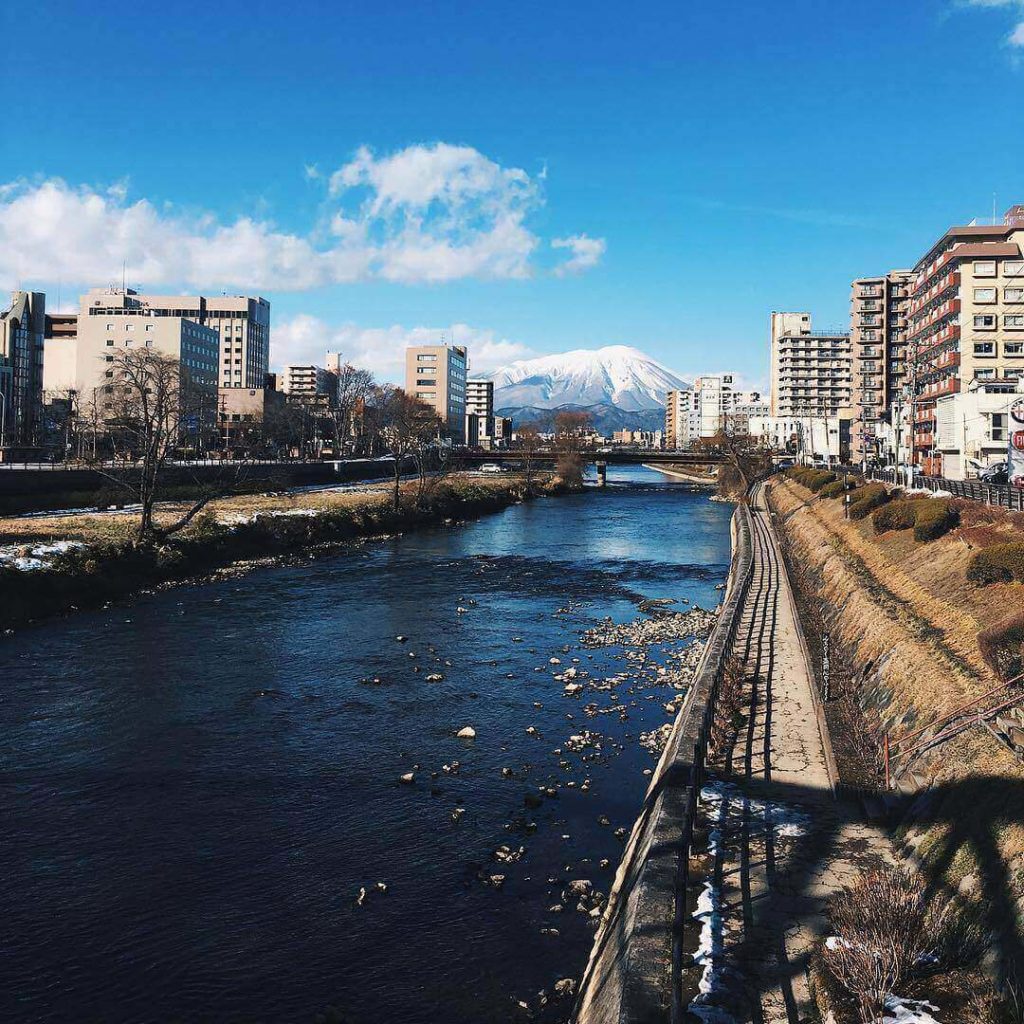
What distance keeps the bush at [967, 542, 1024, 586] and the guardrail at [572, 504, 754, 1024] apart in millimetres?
9560

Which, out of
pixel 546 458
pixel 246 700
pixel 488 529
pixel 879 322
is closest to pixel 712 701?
pixel 246 700

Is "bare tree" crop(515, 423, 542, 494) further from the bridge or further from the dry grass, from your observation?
the dry grass

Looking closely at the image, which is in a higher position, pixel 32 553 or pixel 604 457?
pixel 604 457

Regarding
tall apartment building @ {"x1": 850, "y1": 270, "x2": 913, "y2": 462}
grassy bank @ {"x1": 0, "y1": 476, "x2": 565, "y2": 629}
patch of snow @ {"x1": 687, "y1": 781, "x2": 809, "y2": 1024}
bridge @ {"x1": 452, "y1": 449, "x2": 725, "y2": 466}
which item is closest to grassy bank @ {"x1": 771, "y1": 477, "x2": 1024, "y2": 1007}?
patch of snow @ {"x1": 687, "y1": 781, "x2": 809, "y2": 1024}

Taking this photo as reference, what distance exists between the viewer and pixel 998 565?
2012cm

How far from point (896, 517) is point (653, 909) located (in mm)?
29125

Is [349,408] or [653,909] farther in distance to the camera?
[349,408]

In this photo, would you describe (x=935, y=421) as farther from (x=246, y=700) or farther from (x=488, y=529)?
(x=246, y=700)

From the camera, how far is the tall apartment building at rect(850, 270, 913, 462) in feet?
395

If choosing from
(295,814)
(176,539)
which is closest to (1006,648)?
(295,814)

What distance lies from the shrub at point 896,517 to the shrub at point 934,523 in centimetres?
189

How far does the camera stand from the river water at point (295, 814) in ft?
33.0

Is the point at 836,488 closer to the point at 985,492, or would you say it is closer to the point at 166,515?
the point at 985,492

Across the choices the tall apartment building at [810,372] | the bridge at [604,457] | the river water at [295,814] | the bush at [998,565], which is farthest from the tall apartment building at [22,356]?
the tall apartment building at [810,372]
